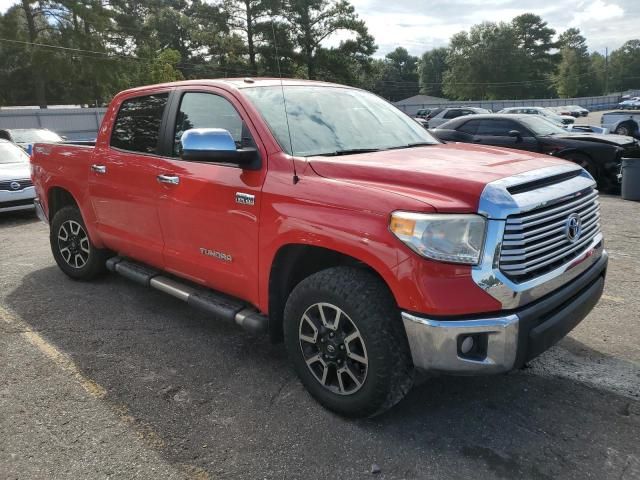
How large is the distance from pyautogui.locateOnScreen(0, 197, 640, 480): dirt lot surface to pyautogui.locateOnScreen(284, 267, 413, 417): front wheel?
0.19 metres

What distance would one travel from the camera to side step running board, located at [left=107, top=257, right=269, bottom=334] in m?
3.42

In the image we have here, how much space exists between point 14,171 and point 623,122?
2096cm

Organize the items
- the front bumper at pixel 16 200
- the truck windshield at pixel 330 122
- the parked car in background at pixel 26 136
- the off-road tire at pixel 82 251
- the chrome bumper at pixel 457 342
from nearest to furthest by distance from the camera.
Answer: the chrome bumper at pixel 457 342 < the truck windshield at pixel 330 122 < the off-road tire at pixel 82 251 < the front bumper at pixel 16 200 < the parked car in background at pixel 26 136

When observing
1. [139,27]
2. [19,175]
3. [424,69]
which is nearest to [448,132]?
[19,175]

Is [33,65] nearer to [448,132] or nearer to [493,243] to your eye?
[448,132]

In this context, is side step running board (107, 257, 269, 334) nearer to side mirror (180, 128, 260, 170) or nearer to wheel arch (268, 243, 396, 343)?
wheel arch (268, 243, 396, 343)

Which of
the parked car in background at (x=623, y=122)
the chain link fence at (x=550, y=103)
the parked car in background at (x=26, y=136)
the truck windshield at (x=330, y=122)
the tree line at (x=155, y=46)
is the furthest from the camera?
the chain link fence at (x=550, y=103)

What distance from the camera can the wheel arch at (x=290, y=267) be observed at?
3.16 meters

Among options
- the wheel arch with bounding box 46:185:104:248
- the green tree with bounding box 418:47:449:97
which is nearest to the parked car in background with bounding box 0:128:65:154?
the wheel arch with bounding box 46:185:104:248

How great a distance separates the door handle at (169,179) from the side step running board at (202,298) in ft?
2.60

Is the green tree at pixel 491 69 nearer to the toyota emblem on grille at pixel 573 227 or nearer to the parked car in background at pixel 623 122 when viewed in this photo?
the parked car in background at pixel 623 122

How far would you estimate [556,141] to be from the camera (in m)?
10.7

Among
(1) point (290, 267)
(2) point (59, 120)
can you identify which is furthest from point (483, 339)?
(2) point (59, 120)

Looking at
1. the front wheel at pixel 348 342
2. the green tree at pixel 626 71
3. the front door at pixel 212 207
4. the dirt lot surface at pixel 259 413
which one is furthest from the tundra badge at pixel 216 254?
the green tree at pixel 626 71
